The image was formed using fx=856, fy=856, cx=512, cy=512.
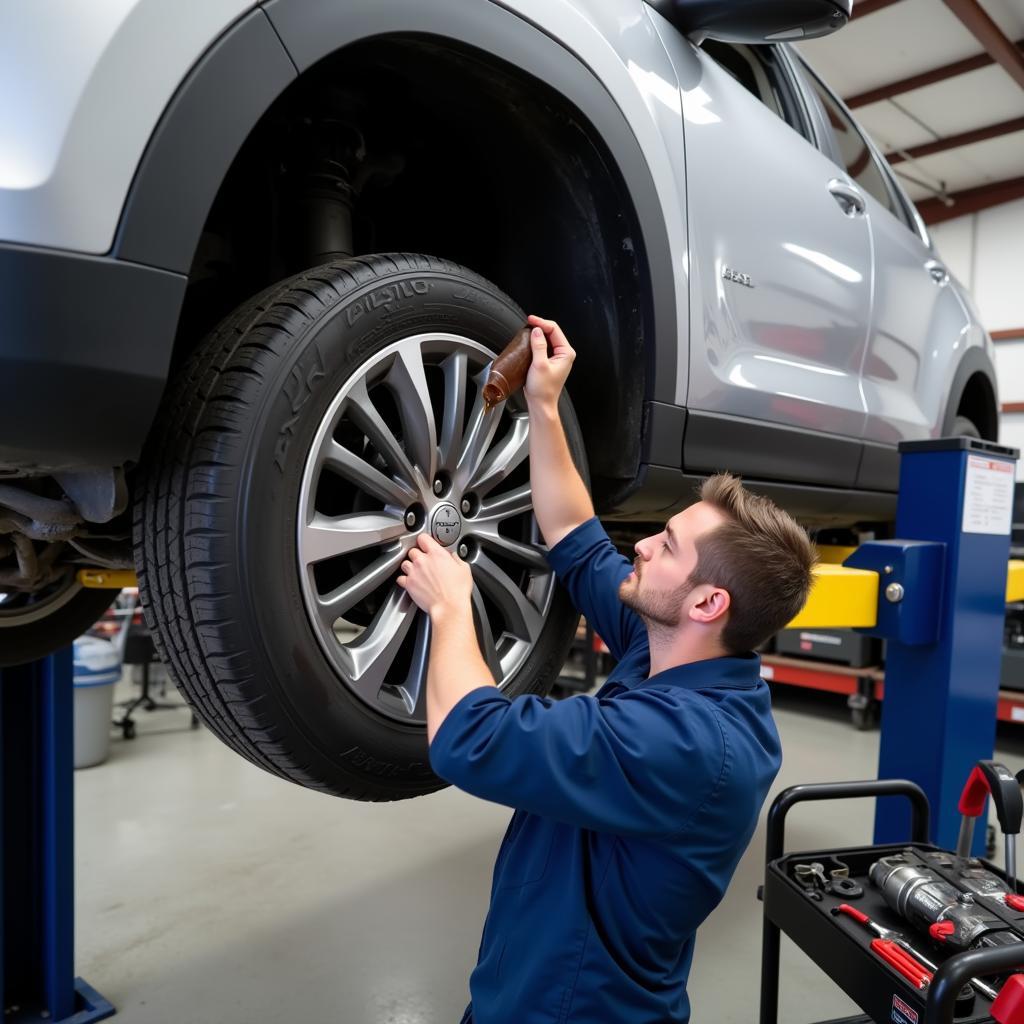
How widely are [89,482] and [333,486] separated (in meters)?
0.28

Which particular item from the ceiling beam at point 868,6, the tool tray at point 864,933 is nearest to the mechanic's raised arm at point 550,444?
the tool tray at point 864,933

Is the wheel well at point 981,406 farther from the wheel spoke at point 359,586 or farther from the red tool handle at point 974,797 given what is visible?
the wheel spoke at point 359,586

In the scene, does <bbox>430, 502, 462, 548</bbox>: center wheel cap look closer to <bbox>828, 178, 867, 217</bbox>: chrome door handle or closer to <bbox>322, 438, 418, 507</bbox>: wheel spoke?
<bbox>322, 438, 418, 507</bbox>: wheel spoke

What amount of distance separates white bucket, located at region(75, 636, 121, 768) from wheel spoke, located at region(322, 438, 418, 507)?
3163 mm

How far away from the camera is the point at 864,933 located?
1266 millimetres

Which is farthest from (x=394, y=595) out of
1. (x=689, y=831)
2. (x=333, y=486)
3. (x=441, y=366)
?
(x=689, y=831)

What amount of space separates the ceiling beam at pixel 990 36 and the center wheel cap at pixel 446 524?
571 centimetres

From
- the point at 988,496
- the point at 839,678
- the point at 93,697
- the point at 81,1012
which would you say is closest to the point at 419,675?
the point at 988,496

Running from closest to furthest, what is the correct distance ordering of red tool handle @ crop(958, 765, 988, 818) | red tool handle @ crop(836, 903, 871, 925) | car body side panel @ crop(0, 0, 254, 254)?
car body side panel @ crop(0, 0, 254, 254)
red tool handle @ crop(836, 903, 871, 925)
red tool handle @ crop(958, 765, 988, 818)

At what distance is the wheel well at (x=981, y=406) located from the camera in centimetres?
263

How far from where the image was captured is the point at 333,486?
106 centimetres

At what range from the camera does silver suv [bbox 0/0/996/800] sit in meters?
0.71

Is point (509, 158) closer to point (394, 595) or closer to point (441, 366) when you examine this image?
point (441, 366)

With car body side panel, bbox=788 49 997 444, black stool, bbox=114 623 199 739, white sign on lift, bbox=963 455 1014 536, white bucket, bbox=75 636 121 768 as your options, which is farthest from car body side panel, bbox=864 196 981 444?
black stool, bbox=114 623 199 739
